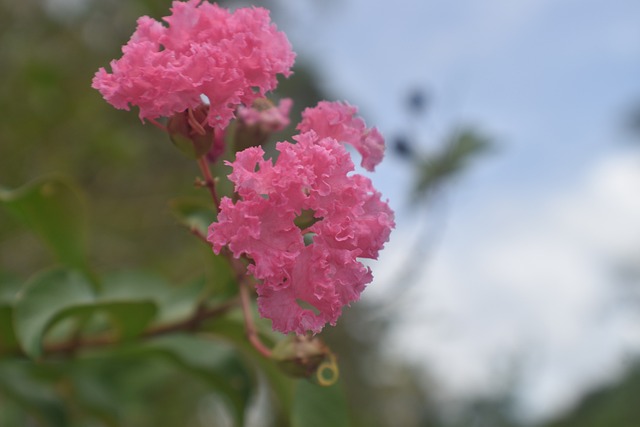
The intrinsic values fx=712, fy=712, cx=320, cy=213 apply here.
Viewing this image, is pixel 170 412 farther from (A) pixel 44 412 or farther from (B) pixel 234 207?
(B) pixel 234 207

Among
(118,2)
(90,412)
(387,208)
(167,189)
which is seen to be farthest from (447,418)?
(387,208)

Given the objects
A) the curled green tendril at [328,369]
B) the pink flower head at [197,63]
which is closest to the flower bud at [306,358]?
the curled green tendril at [328,369]

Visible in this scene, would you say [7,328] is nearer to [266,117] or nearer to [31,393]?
[31,393]

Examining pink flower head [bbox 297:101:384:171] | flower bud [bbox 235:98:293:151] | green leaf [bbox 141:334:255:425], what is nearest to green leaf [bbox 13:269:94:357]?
green leaf [bbox 141:334:255:425]

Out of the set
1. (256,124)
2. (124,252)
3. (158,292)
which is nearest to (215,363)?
(158,292)

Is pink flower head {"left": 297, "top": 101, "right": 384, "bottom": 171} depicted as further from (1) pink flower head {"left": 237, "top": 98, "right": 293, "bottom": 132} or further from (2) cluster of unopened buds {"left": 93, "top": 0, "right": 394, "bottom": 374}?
(1) pink flower head {"left": 237, "top": 98, "right": 293, "bottom": 132}

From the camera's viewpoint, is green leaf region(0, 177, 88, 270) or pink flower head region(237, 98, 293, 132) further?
green leaf region(0, 177, 88, 270)

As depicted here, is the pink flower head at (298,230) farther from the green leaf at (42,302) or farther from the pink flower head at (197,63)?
the green leaf at (42,302)
